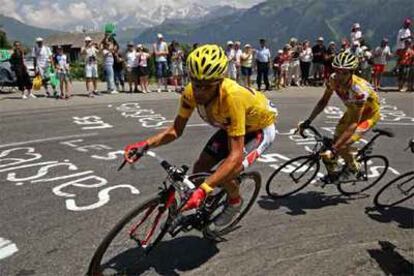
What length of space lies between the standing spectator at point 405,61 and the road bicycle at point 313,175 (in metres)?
13.1

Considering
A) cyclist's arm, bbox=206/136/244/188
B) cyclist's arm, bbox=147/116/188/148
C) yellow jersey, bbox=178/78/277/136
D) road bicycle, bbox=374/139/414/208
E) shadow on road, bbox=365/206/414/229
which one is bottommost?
shadow on road, bbox=365/206/414/229

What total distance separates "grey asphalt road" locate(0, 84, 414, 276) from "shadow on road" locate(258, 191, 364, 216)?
0.02 metres

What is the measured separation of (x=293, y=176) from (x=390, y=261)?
2.53m

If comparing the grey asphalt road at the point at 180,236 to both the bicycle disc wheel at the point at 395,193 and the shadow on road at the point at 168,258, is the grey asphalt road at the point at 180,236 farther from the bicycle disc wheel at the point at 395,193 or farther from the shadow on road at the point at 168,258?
the bicycle disc wheel at the point at 395,193

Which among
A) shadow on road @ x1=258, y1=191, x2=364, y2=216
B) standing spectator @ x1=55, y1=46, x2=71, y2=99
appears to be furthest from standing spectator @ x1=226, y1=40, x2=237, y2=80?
shadow on road @ x1=258, y1=191, x2=364, y2=216

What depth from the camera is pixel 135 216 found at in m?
4.55

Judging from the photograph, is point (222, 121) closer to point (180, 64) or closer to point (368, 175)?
point (368, 175)

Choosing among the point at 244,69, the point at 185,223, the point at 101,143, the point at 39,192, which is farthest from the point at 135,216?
the point at 244,69

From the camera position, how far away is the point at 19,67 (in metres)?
18.0

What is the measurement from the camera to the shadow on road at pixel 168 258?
4945mm

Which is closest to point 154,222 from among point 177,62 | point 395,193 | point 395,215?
point 395,215

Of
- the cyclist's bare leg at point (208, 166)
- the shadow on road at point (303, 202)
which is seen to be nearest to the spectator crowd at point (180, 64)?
the shadow on road at point (303, 202)

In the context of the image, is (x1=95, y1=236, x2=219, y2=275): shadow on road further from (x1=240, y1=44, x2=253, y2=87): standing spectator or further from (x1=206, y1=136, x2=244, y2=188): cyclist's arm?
(x1=240, y1=44, x2=253, y2=87): standing spectator

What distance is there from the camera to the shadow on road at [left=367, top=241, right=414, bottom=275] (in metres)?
4.97
